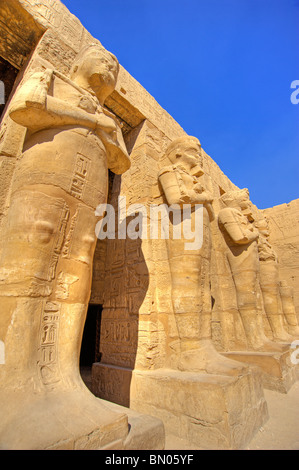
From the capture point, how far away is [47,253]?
1.63 m

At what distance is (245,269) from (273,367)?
1.52 metres

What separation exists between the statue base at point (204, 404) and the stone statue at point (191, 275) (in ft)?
0.65

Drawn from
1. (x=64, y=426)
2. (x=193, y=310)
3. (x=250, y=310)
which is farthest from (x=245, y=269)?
(x=64, y=426)

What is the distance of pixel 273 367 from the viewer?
3.29m

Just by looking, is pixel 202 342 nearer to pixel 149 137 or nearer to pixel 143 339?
pixel 143 339

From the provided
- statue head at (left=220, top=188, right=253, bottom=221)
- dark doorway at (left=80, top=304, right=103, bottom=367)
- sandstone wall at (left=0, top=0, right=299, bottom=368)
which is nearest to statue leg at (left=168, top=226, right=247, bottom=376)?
sandstone wall at (left=0, top=0, right=299, bottom=368)

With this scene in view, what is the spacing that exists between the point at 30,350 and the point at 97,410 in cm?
50

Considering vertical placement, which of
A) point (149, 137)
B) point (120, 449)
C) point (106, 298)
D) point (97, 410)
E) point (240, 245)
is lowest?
point (120, 449)

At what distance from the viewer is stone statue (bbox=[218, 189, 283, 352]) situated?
3.98 meters

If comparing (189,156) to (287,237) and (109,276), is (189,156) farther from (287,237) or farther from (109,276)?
(287,237)

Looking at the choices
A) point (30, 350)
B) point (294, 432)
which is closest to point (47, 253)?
point (30, 350)

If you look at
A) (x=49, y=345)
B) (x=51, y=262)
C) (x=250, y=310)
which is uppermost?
(x=51, y=262)

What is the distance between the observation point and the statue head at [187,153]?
11.3ft

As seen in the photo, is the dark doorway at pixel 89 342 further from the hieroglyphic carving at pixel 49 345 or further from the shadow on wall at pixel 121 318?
the hieroglyphic carving at pixel 49 345
